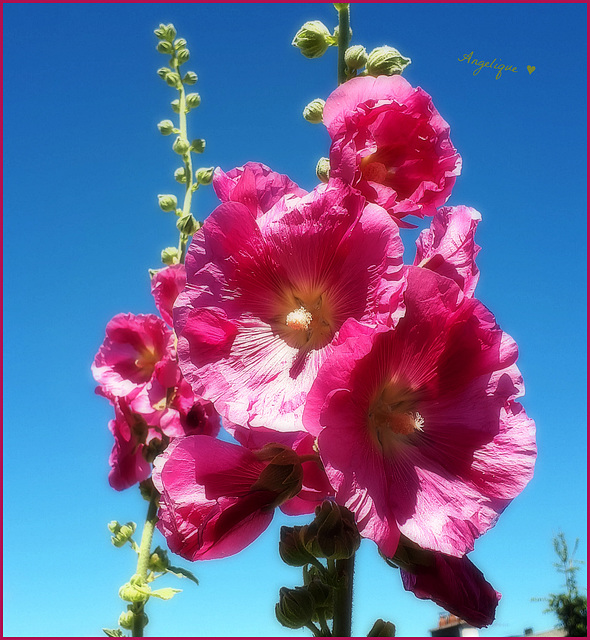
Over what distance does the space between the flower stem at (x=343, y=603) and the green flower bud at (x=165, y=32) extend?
3.31 meters

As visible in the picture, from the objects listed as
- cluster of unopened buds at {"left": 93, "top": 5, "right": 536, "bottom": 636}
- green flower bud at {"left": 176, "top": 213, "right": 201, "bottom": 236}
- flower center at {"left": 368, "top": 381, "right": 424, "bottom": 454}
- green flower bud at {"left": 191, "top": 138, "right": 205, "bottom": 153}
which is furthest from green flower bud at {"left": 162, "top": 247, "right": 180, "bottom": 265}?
flower center at {"left": 368, "top": 381, "right": 424, "bottom": 454}

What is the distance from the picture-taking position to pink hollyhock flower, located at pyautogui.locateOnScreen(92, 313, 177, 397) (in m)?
3.01

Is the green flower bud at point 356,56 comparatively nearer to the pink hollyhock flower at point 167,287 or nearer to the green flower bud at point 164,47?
the pink hollyhock flower at point 167,287

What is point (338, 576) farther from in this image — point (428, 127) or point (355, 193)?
point (428, 127)

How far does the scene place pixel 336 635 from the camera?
1.32m

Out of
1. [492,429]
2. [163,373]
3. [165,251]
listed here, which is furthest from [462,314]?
[165,251]

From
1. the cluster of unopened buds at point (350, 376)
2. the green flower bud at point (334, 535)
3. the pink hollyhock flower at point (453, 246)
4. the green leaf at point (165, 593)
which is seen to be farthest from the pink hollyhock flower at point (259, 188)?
the green leaf at point (165, 593)

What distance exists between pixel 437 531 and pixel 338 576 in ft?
0.82

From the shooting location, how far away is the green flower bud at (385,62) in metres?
1.72

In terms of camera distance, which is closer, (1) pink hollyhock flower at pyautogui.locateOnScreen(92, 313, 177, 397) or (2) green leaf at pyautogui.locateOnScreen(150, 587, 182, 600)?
(2) green leaf at pyautogui.locateOnScreen(150, 587, 182, 600)

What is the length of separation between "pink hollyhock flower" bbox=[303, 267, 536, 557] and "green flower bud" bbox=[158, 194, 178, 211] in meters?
2.18

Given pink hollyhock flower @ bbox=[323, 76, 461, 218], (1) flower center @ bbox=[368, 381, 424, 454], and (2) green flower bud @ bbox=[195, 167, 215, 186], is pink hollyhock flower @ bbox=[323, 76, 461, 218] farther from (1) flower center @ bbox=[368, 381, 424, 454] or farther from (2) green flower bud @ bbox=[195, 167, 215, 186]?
(2) green flower bud @ bbox=[195, 167, 215, 186]

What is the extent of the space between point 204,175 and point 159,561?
73.8 inches

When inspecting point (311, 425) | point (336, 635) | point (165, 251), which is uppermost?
point (165, 251)
